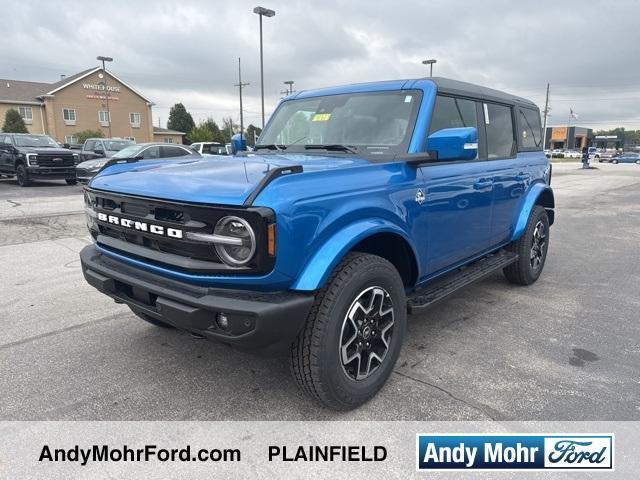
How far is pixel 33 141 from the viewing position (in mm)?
16531

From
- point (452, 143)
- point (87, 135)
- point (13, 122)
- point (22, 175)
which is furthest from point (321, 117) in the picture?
point (87, 135)

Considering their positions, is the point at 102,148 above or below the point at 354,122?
above

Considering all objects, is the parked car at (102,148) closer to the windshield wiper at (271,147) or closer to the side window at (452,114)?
the windshield wiper at (271,147)

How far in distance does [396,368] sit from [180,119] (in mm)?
77766

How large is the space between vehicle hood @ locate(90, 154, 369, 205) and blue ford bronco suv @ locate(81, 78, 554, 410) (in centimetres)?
1

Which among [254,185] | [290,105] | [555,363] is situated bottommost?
[555,363]

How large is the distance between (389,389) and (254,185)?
5.22 feet

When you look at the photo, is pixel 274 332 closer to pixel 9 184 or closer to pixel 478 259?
pixel 478 259

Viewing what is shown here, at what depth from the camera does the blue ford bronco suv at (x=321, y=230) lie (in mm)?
2271

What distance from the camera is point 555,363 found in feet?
11.0

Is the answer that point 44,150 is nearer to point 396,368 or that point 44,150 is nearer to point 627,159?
point 396,368

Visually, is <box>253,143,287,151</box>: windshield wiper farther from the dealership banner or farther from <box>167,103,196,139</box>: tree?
<box>167,103,196,139</box>: tree

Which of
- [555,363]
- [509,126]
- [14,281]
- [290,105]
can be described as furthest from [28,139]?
[555,363]

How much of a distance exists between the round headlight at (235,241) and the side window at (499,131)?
275 centimetres
